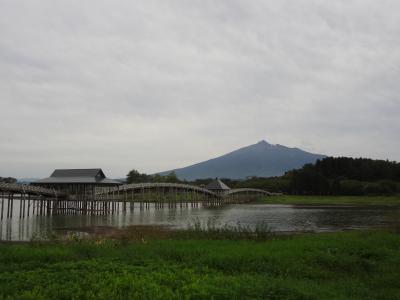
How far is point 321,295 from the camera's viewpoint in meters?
9.01

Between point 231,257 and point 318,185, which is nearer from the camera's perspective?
point 231,257

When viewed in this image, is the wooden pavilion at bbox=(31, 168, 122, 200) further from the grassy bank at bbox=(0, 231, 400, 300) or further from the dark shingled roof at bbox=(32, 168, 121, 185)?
the grassy bank at bbox=(0, 231, 400, 300)

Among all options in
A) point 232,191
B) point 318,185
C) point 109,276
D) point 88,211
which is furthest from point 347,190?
point 109,276

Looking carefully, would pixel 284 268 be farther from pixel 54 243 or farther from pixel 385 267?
pixel 54 243

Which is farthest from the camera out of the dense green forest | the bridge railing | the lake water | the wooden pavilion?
the dense green forest

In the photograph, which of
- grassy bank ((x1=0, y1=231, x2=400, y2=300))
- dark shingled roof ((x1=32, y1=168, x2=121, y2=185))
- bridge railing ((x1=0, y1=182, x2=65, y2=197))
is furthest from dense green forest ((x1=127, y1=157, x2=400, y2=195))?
grassy bank ((x1=0, y1=231, x2=400, y2=300))

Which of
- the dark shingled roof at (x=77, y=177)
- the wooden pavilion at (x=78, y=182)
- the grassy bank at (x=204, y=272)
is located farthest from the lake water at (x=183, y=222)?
the grassy bank at (x=204, y=272)

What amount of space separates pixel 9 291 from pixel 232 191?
281ft

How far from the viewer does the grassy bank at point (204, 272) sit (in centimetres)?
851

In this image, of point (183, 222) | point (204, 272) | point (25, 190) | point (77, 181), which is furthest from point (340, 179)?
point (204, 272)

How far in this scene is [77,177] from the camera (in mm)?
53906

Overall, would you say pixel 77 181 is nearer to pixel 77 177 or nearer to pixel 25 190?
pixel 77 177

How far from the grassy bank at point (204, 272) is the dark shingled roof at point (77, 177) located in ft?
121

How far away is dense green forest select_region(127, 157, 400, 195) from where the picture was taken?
318 feet
